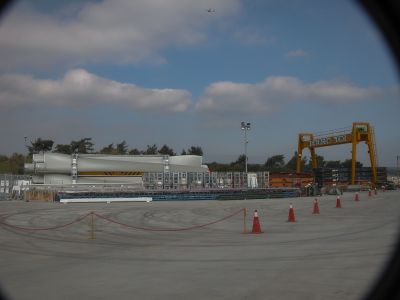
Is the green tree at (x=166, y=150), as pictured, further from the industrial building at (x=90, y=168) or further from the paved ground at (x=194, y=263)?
the paved ground at (x=194, y=263)

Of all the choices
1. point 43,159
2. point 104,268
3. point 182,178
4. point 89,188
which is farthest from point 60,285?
point 43,159

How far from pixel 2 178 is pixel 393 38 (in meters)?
57.2

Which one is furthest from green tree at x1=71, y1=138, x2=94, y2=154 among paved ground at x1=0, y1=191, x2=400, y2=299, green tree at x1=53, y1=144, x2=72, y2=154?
paved ground at x1=0, y1=191, x2=400, y2=299

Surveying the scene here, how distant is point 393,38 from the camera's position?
9.88 ft

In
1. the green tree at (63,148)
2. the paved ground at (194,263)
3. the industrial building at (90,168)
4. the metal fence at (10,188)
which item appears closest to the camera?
the paved ground at (194,263)

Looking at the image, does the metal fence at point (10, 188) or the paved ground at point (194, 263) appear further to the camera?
the metal fence at point (10, 188)

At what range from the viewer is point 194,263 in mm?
10555

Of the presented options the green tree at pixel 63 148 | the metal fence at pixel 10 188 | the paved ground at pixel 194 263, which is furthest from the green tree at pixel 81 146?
the paved ground at pixel 194 263

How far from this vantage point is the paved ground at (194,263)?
7.93 metres

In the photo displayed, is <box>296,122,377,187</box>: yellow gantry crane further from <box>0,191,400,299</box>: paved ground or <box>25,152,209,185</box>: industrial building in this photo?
<box>0,191,400,299</box>: paved ground

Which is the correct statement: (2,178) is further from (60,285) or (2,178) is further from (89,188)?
(60,285)

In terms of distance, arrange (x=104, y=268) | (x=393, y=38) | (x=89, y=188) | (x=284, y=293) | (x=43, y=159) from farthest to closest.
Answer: (x=43, y=159) < (x=89, y=188) < (x=104, y=268) < (x=284, y=293) < (x=393, y=38)

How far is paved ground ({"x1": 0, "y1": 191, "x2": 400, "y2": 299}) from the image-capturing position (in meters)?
7.93

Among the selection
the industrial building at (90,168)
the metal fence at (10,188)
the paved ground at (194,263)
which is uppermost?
the industrial building at (90,168)
